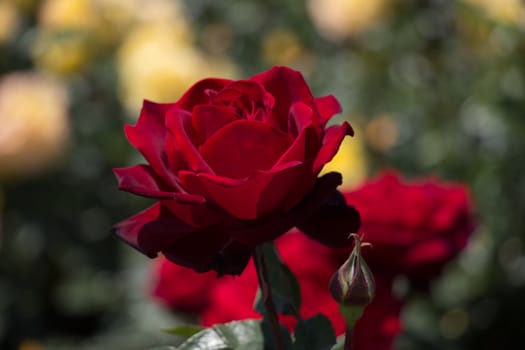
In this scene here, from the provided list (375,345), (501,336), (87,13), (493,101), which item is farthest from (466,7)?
(375,345)

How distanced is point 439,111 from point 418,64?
7.1 inches

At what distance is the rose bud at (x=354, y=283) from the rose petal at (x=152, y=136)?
0.36 feet

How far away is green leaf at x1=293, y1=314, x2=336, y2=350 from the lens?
1.96 ft

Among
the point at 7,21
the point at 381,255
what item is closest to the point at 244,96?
the point at 381,255

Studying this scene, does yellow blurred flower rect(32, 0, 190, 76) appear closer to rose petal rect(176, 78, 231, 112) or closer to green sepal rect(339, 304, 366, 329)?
rose petal rect(176, 78, 231, 112)

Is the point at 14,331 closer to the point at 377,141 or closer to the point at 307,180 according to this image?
the point at 377,141

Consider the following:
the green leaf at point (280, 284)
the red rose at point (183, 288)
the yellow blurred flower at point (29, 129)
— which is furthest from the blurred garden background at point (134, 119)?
the green leaf at point (280, 284)

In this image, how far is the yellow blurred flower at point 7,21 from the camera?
2061 millimetres

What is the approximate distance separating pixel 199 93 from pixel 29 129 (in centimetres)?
117

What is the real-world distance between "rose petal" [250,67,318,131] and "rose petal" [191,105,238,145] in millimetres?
31

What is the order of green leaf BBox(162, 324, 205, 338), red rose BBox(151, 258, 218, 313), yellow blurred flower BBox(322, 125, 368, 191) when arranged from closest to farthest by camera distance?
green leaf BBox(162, 324, 205, 338) < red rose BBox(151, 258, 218, 313) < yellow blurred flower BBox(322, 125, 368, 191)

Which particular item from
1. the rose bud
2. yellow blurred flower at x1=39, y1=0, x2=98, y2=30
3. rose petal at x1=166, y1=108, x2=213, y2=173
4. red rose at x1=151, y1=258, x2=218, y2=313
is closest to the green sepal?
the rose bud

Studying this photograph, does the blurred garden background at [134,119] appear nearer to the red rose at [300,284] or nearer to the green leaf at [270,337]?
the red rose at [300,284]

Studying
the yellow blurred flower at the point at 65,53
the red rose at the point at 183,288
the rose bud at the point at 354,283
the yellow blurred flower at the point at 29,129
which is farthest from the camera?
the yellow blurred flower at the point at 65,53
